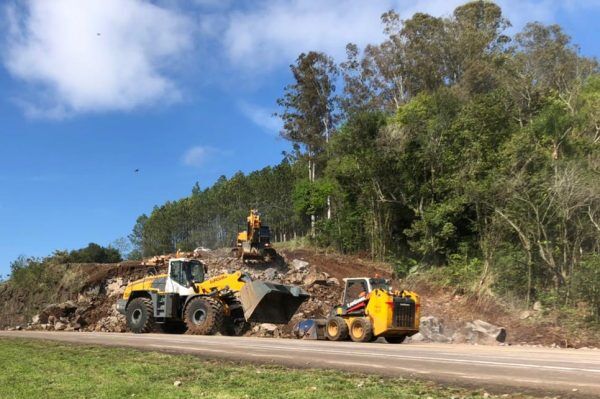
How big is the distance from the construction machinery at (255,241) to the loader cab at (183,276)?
1047 centimetres

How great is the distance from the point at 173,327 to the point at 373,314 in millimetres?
10354

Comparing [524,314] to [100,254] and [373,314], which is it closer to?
[373,314]

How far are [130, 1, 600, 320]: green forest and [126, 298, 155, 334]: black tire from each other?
15922 millimetres

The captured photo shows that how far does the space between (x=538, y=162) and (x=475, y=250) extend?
656cm

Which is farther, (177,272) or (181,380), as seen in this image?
(177,272)

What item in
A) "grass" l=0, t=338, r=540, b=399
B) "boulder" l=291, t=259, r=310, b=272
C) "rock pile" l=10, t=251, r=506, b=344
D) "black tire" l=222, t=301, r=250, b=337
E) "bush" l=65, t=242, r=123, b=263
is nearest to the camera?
"grass" l=0, t=338, r=540, b=399

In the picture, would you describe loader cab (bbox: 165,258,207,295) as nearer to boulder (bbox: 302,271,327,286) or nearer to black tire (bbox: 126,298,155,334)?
black tire (bbox: 126,298,155,334)

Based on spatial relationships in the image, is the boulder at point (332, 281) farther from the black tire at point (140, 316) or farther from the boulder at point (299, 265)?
the black tire at point (140, 316)

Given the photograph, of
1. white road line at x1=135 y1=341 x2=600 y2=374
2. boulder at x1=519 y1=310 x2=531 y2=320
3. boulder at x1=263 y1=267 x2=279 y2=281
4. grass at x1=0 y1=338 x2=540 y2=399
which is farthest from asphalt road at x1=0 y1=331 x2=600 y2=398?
boulder at x1=263 y1=267 x2=279 y2=281

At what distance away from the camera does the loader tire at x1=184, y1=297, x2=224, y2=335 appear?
2188 cm

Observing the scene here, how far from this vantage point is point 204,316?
22.3 meters

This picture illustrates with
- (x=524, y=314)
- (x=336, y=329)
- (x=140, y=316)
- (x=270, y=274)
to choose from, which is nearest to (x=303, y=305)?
(x=270, y=274)

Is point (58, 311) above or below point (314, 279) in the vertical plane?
below

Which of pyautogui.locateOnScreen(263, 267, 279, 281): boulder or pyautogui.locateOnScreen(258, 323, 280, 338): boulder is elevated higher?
pyautogui.locateOnScreen(263, 267, 279, 281): boulder
